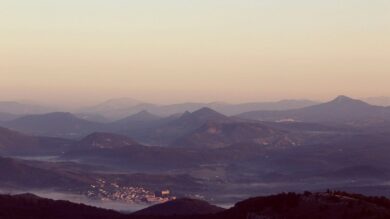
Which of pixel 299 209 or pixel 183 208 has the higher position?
pixel 299 209

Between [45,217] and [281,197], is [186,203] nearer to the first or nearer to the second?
[45,217]

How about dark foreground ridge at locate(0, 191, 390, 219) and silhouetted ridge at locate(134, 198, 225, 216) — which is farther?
silhouetted ridge at locate(134, 198, 225, 216)

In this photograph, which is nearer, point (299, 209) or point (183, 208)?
point (299, 209)

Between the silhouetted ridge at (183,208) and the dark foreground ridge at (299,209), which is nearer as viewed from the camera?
the dark foreground ridge at (299,209)

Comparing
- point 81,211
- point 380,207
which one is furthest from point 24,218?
point 380,207

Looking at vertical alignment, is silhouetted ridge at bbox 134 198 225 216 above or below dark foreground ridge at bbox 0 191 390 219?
below

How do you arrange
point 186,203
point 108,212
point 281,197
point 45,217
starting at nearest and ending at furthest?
point 281,197
point 45,217
point 108,212
point 186,203

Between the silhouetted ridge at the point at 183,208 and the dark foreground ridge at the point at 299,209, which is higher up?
the dark foreground ridge at the point at 299,209

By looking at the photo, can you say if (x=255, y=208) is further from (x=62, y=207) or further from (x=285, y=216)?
(x=62, y=207)

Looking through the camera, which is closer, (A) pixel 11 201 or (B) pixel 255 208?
(B) pixel 255 208

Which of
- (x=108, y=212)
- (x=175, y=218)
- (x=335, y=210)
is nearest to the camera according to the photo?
(x=335, y=210)
